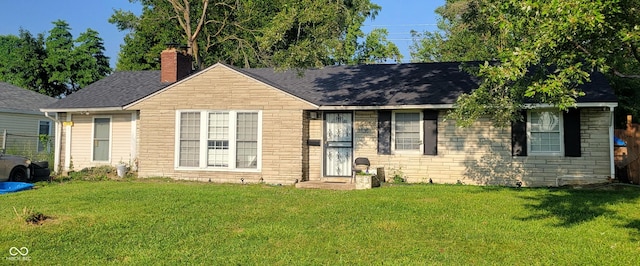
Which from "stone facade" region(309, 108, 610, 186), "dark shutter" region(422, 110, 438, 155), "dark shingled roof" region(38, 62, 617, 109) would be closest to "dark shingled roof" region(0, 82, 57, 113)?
"dark shingled roof" region(38, 62, 617, 109)

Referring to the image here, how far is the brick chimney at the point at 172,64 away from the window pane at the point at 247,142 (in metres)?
5.50

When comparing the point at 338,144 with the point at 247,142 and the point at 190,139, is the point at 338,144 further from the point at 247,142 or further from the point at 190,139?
the point at 190,139

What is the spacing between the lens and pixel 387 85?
52.4ft

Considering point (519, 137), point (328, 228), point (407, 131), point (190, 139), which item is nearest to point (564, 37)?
point (328, 228)

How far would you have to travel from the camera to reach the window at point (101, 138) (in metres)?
17.4

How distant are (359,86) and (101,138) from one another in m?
9.86

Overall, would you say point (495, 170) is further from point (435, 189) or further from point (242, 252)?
point (242, 252)

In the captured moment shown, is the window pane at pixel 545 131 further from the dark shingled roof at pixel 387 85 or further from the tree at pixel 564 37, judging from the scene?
the tree at pixel 564 37

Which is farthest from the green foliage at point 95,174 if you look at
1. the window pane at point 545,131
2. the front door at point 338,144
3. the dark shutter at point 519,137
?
the window pane at point 545,131

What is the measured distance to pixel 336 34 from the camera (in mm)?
14930

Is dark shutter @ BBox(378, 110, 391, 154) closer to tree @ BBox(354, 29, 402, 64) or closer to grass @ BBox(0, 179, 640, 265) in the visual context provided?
grass @ BBox(0, 179, 640, 265)

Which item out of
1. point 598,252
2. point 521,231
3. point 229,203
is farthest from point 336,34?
point 598,252

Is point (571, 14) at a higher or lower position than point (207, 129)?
higher

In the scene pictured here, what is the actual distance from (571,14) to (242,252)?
503 cm
